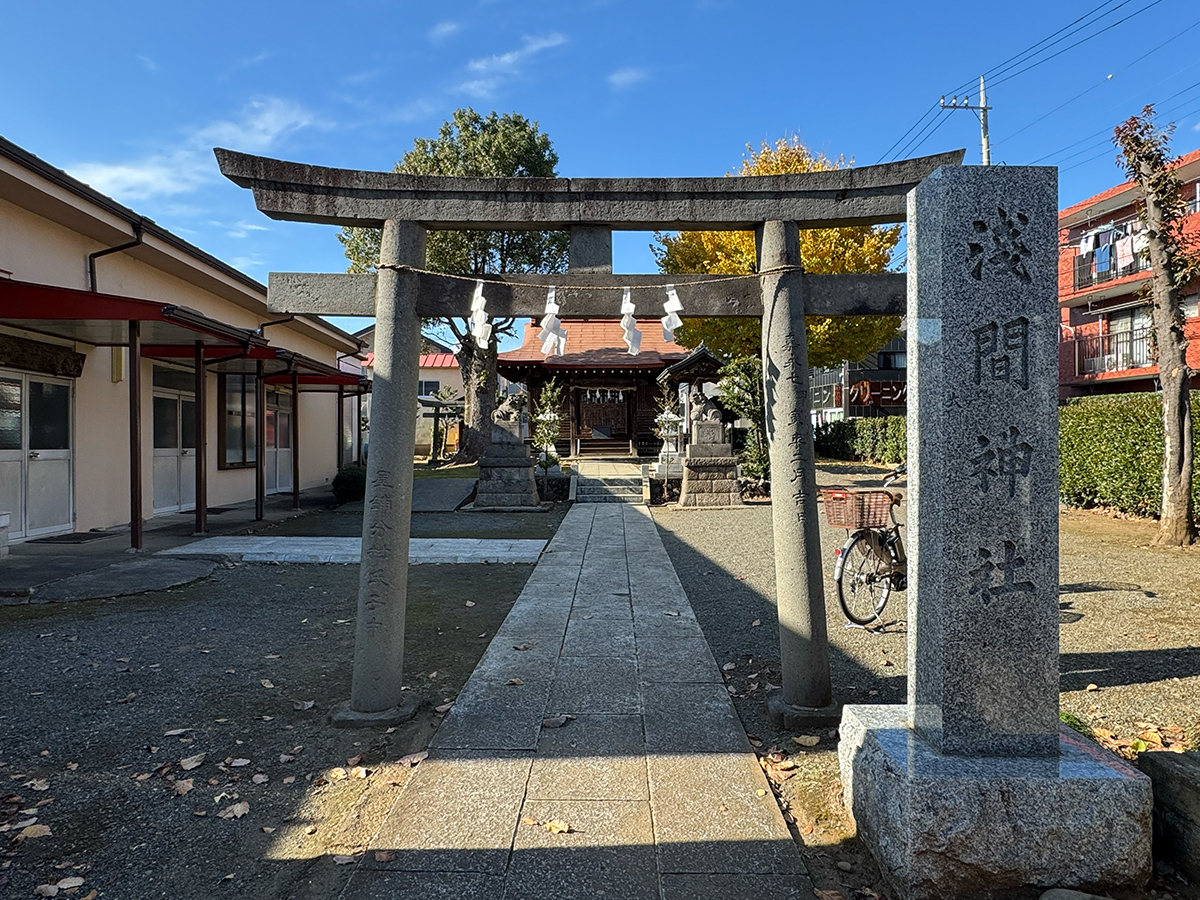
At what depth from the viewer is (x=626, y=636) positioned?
215 inches

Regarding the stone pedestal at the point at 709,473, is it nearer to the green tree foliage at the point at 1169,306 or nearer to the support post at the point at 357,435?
Answer: the green tree foliage at the point at 1169,306

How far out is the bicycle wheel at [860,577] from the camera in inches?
225

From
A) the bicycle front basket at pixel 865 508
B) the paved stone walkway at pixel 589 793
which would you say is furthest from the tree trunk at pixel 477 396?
the paved stone walkway at pixel 589 793

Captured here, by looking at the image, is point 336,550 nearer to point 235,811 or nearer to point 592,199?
point 235,811

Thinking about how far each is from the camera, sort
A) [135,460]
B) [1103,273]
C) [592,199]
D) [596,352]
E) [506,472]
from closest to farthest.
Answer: [592,199]
[135,460]
[506,472]
[1103,273]
[596,352]

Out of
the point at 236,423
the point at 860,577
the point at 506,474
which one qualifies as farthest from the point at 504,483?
the point at 860,577

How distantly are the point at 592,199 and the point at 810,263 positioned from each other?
1718 cm

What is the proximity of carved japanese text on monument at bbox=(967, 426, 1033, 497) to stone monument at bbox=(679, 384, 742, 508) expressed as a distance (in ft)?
40.5

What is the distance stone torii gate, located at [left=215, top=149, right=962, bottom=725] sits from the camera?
12.5 ft

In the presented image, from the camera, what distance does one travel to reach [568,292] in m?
3.99

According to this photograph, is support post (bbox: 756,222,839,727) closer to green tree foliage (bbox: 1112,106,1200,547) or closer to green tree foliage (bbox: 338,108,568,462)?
green tree foliage (bbox: 1112,106,1200,547)

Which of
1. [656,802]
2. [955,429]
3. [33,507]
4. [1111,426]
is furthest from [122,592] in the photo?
[1111,426]

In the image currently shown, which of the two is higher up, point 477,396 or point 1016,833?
point 477,396

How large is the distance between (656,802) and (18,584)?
6718 millimetres
